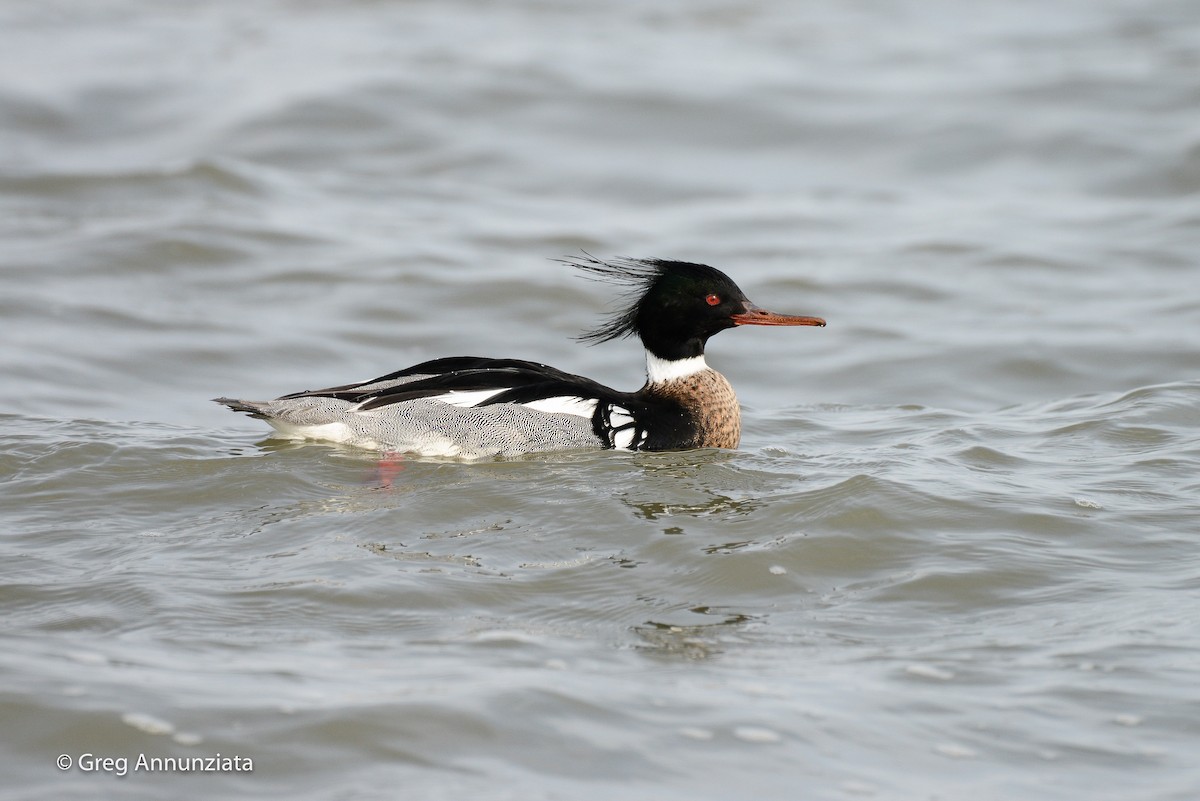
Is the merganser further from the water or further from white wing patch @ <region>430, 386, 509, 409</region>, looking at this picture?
the water

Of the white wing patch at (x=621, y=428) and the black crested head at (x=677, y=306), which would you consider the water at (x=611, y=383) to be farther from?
the black crested head at (x=677, y=306)

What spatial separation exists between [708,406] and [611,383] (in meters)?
2.33

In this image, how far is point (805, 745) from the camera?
4.59m

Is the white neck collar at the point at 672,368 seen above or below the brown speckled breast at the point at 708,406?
above

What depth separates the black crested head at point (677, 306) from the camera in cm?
815

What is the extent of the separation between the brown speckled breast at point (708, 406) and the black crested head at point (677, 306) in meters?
0.17

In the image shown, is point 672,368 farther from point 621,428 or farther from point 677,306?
point 621,428

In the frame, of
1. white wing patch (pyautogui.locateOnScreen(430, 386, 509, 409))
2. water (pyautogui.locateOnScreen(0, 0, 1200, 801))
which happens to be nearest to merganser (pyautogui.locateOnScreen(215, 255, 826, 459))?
white wing patch (pyautogui.locateOnScreen(430, 386, 509, 409))

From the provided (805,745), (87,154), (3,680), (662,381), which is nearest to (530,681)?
(805,745)

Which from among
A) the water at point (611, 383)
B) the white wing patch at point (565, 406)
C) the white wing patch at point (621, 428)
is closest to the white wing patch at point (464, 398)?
the white wing patch at point (565, 406)

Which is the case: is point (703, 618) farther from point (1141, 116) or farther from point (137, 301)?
point (1141, 116)

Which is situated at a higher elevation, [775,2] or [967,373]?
[775,2]

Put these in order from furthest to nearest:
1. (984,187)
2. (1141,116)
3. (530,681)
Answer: (1141,116), (984,187), (530,681)

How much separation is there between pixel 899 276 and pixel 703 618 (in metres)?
7.31
